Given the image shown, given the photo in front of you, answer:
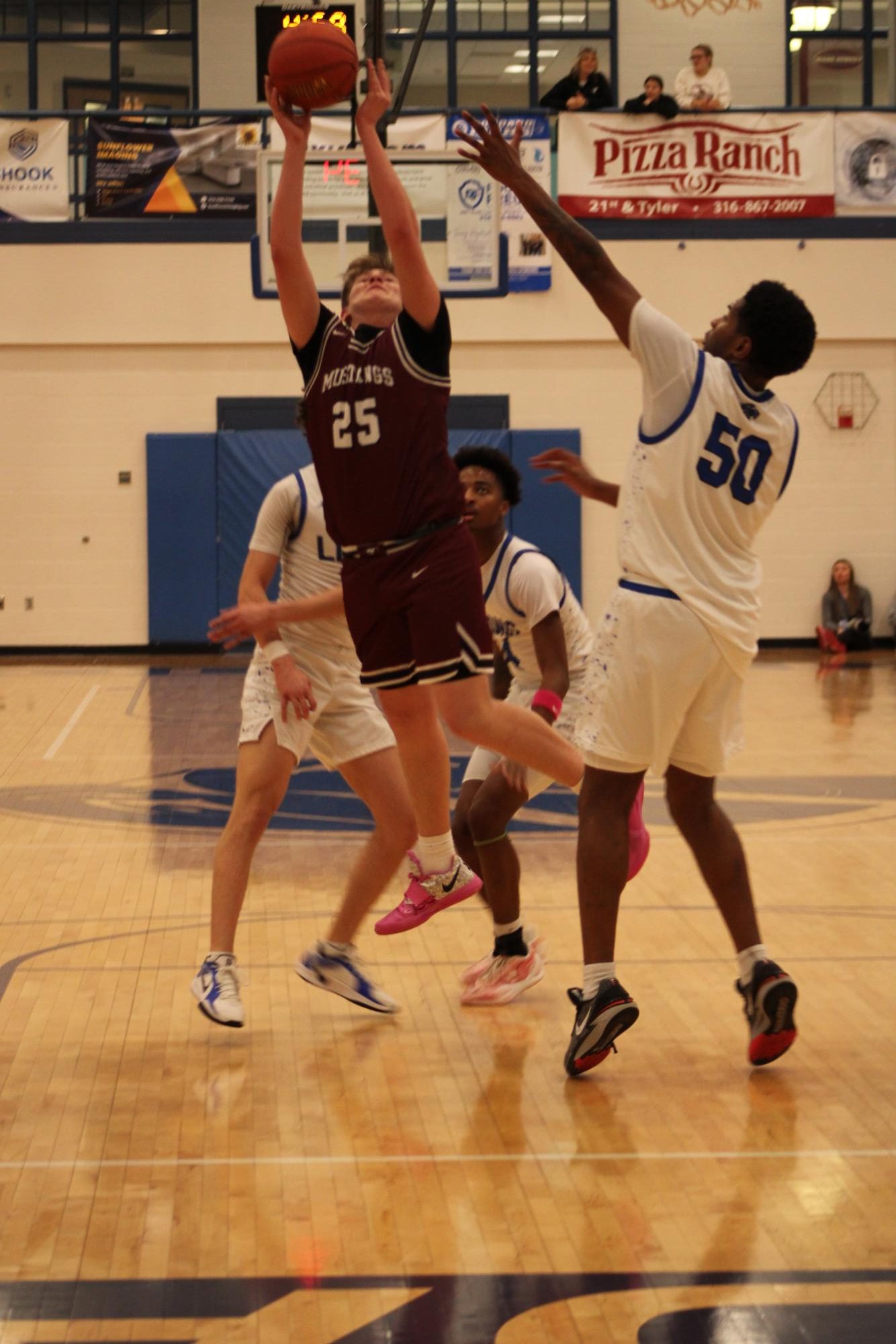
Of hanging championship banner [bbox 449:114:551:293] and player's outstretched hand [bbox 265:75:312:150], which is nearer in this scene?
player's outstretched hand [bbox 265:75:312:150]

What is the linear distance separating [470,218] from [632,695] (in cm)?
796

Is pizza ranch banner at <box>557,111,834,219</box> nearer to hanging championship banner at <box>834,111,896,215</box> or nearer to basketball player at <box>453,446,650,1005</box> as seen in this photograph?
hanging championship banner at <box>834,111,896,215</box>

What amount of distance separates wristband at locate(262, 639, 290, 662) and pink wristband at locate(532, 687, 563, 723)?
0.72 metres

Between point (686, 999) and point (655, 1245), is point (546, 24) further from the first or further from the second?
point (655, 1245)

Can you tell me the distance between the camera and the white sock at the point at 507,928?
4.54m

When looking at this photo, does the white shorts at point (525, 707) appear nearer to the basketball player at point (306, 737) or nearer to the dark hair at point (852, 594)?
the basketball player at point (306, 737)

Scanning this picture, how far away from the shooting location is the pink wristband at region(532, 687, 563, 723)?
4.35 meters

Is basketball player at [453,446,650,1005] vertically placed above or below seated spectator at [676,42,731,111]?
below

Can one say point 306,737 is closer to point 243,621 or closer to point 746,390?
point 243,621

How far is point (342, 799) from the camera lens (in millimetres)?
8172

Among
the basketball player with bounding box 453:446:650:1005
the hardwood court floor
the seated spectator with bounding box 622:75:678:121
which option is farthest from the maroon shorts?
the seated spectator with bounding box 622:75:678:121

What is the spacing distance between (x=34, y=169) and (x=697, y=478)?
14.0 metres

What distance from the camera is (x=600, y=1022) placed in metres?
3.66

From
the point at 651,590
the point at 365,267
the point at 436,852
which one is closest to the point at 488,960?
the point at 436,852
